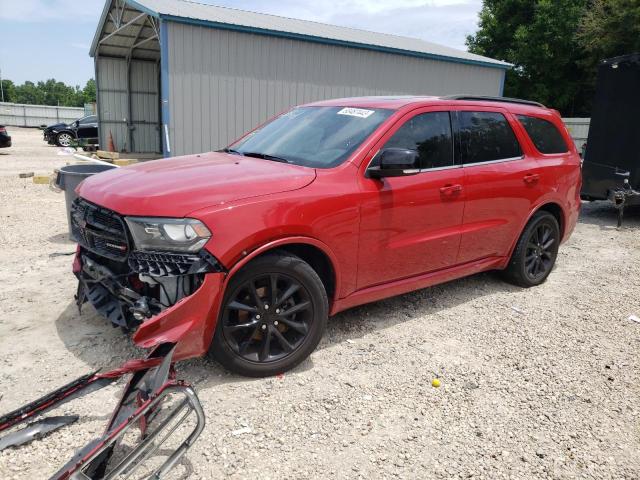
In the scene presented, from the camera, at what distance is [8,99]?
89688 mm

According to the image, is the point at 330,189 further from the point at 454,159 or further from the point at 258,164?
the point at 454,159

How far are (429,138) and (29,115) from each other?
4998 centimetres

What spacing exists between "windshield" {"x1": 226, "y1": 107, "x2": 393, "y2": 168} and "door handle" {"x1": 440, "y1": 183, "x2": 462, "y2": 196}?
765 millimetres

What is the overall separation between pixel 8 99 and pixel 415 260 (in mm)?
104008

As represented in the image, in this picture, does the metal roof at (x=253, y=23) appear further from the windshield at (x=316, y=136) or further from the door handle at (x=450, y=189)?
the door handle at (x=450, y=189)

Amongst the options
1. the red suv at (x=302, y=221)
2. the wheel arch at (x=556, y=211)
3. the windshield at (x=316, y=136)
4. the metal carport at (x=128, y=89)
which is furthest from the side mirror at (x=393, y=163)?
the metal carport at (x=128, y=89)

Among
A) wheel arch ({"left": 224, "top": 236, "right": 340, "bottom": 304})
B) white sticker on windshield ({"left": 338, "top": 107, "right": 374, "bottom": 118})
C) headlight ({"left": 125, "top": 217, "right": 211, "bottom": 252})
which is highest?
white sticker on windshield ({"left": 338, "top": 107, "right": 374, "bottom": 118})

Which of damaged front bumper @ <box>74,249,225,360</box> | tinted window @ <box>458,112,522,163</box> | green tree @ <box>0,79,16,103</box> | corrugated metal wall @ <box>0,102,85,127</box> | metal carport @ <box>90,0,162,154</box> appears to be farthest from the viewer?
green tree @ <box>0,79,16,103</box>

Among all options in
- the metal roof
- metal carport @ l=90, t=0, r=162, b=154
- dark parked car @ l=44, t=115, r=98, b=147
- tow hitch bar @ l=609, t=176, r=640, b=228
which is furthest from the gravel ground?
dark parked car @ l=44, t=115, r=98, b=147

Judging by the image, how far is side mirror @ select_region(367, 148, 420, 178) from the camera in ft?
12.1

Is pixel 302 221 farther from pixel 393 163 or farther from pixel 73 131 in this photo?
pixel 73 131

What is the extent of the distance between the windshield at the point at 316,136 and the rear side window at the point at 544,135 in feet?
6.23

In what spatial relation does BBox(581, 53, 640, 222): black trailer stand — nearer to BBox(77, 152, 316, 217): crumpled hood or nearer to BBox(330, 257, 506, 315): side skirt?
BBox(330, 257, 506, 315): side skirt

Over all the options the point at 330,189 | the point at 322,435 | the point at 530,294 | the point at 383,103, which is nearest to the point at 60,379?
the point at 322,435
